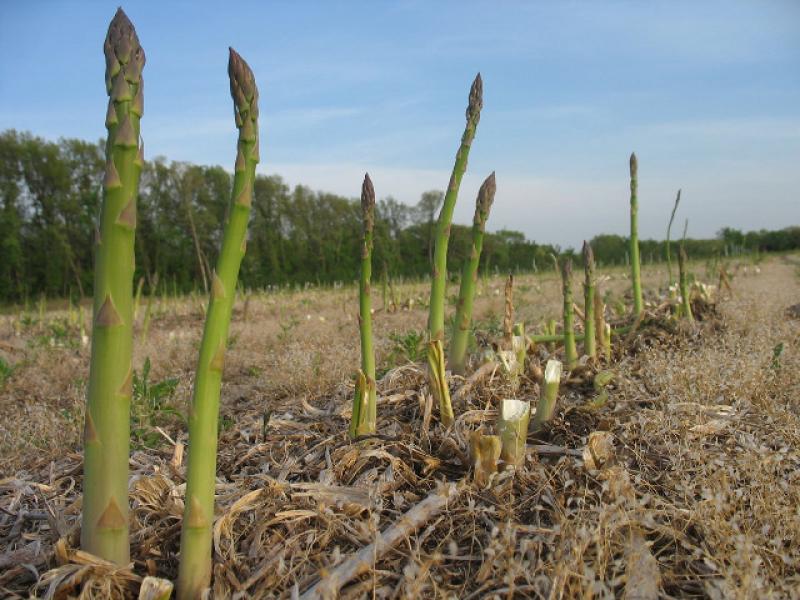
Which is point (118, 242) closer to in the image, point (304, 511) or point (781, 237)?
point (304, 511)

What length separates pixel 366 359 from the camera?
243cm

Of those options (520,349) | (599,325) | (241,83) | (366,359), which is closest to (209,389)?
(241,83)

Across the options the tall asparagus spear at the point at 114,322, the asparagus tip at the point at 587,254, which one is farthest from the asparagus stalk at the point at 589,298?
the tall asparagus spear at the point at 114,322

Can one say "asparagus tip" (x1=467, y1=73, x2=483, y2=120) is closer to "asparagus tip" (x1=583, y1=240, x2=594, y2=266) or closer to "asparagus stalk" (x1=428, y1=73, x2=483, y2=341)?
"asparagus stalk" (x1=428, y1=73, x2=483, y2=341)

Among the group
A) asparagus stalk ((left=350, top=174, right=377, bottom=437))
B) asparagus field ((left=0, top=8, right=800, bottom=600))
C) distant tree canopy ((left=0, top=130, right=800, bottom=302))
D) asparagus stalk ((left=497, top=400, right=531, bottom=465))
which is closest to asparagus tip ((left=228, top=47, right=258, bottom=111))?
asparagus field ((left=0, top=8, right=800, bottom=600))

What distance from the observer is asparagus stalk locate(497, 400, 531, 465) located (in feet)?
6.89

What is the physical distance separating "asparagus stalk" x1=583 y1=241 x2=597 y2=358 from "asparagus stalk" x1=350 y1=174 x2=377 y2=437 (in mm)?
1325

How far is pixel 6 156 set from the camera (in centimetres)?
2314

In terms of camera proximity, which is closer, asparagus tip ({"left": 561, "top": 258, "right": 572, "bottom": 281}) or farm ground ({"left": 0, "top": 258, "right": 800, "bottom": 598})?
farm ground ({"left": 0, "top": 258, "right": 800, "bottom": 598})

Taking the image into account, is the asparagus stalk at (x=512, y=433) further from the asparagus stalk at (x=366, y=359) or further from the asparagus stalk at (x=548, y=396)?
the asparagus stalk at (x=366, y=359)

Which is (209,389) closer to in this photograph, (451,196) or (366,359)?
(366,359)

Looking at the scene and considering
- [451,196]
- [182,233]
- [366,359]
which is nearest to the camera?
[366,359]

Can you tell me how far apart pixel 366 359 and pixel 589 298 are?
4.66 feet

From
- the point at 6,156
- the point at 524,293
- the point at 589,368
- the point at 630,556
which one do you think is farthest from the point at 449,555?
the point at 6,156
